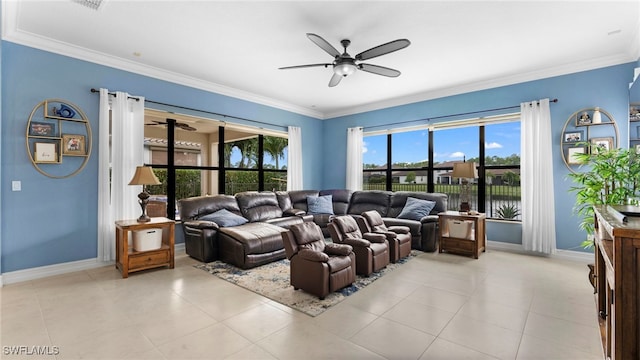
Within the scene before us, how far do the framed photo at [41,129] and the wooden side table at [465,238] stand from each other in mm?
5800

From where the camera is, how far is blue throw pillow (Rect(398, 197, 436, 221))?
522 cm

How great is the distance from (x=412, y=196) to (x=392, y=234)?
5.87 ft

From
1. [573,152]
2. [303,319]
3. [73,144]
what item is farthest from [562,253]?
[73,144]

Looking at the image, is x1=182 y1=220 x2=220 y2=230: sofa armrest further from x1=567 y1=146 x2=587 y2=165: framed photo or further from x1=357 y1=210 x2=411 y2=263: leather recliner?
x1=567 y1=146 x2=587 y2=165: framed photo

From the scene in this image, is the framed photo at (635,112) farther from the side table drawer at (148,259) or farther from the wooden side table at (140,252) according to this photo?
the side table drawer at (148,259)

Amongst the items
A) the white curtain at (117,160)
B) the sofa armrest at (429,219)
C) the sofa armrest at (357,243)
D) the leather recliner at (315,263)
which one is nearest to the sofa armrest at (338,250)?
the leather recliner at (315,263)

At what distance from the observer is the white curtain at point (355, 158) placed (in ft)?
22.6

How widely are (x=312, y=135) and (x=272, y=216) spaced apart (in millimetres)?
2848

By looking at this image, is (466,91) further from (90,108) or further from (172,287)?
(90,108)

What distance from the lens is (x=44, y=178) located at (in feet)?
11.8

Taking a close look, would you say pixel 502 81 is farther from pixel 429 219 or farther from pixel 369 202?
pixel 369 202

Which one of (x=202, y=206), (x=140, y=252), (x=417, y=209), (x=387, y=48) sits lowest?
(x=140, y=252)

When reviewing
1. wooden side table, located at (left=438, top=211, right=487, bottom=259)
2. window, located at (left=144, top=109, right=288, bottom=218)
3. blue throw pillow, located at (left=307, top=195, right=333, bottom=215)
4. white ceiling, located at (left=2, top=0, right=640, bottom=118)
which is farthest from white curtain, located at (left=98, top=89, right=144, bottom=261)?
wooden side table, located at (left=438, top=211, right=487, bottom=259)

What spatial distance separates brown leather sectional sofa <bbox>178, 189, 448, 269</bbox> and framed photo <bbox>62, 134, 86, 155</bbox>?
1.50 meters
